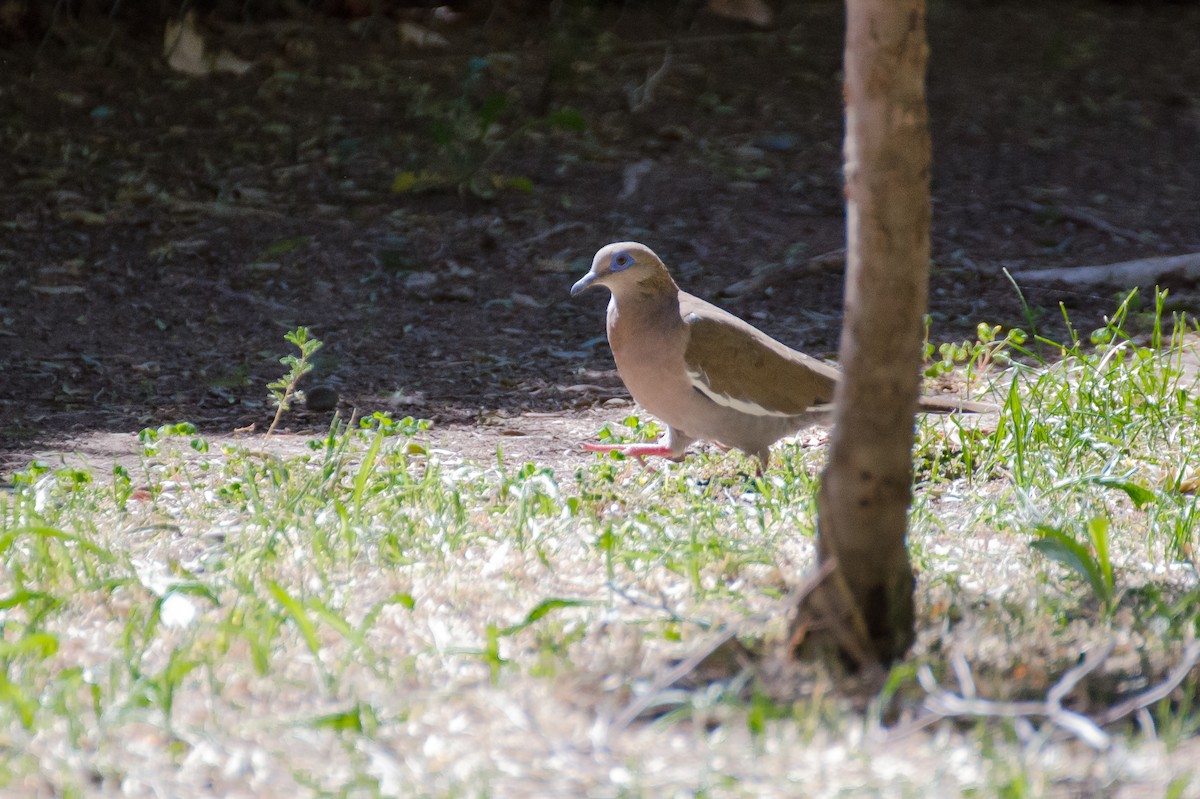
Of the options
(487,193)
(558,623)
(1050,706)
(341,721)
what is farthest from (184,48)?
(1050,706)

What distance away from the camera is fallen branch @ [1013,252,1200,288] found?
6.81 meters

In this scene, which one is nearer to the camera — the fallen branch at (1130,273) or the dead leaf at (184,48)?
the fallen branch at (1130,273)

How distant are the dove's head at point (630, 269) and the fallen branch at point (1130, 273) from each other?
117 inches

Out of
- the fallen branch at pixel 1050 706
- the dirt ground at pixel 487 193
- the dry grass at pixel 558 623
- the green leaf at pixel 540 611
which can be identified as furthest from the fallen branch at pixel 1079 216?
the green leaf at pixel 540 611

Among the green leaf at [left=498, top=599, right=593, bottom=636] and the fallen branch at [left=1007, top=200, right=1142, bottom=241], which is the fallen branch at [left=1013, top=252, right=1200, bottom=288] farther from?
the green leaf at [left=498, top=599, right=593, bottom=636]

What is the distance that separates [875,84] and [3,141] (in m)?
7.07

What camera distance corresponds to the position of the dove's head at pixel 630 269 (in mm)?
4629

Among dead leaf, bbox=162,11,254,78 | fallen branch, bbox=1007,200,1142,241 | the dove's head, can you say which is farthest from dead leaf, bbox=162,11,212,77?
the dove's head

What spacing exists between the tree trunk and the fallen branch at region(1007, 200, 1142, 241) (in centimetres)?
564

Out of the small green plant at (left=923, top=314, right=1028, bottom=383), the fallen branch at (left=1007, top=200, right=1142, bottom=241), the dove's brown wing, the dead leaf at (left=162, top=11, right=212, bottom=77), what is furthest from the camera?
the dead leaf at (left=162, top=11, right=212, bottom=77)

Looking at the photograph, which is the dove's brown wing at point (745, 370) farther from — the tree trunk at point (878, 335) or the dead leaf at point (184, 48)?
the dead leaf at point (184, 48)

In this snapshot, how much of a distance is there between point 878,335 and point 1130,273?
4932 mm

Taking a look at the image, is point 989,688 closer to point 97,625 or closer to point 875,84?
point 875,84

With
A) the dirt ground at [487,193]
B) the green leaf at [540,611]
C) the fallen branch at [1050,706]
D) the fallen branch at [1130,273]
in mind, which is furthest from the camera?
the fallen branch at [1130,273]
